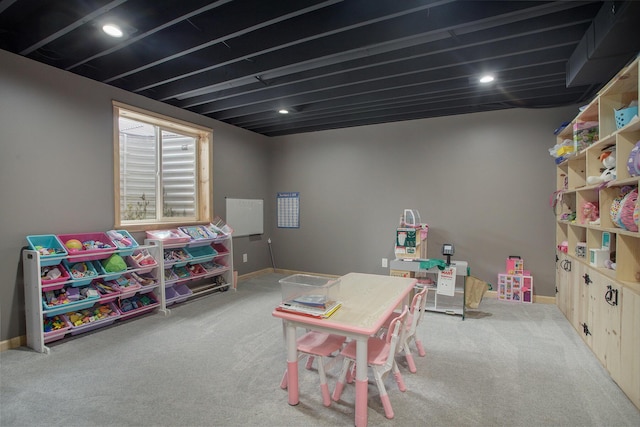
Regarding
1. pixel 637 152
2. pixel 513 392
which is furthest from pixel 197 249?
pixel 637 152

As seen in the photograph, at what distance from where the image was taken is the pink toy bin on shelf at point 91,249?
2.96m

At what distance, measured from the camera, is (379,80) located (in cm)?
336

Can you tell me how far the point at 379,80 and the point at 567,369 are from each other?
10.1 ft

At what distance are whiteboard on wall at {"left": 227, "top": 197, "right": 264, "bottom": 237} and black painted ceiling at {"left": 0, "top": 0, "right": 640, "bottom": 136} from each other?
1.71m

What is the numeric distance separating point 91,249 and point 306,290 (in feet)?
7.84

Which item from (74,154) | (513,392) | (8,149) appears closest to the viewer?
(513,392)

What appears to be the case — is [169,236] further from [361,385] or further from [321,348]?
[361,385]

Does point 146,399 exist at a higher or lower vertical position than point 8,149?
lower

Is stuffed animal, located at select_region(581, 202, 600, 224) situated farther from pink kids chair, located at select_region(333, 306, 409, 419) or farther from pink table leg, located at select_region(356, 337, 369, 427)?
pink table leg, located at select_region(356, 337, 369, 427)

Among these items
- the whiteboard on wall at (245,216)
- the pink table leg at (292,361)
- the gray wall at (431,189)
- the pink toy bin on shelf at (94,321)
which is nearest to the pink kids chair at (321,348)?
the pink table leg at (292,361)

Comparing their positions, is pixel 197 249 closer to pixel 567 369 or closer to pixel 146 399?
pixel 146 399

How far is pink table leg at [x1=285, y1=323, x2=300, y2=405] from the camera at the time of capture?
1.93 meters

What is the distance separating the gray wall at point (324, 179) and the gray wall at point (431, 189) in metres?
0.02

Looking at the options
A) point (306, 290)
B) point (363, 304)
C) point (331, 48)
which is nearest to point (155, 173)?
point (331, 48)
